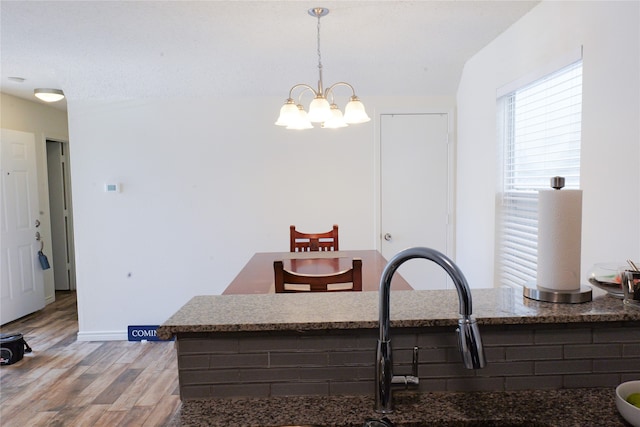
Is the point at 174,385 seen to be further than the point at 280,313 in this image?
Yes

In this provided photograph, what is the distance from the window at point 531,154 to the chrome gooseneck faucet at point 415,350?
1694mm

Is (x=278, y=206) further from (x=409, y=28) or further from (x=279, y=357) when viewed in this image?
(x=279, y=357)

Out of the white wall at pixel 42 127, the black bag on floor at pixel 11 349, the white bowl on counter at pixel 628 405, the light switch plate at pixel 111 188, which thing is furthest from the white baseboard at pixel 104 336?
the white bowl on counter at pixel 628 405

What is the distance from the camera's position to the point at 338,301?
1183 mm

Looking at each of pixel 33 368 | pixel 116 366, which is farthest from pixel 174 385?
pixel 33 368

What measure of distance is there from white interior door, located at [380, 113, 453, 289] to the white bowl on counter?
10.2 feet

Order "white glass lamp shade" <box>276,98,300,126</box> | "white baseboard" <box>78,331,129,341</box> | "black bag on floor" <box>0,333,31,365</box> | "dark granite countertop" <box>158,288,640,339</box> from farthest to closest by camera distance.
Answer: "white baseboard" <box>78,331,129,341</box>
"black bag on floor" <box>0,333,31,365</box>
"white glass lamp shade" <box>276,98,300,126</box>
"dark granite countertop" <box>158,288,640,339</box>

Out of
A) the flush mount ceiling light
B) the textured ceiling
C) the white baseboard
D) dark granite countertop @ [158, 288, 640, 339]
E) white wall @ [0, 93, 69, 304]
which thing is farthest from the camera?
white wall @ [0, 93, 69, 304]

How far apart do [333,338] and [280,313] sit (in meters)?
0.14

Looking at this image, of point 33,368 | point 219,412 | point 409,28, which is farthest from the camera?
point 33,368

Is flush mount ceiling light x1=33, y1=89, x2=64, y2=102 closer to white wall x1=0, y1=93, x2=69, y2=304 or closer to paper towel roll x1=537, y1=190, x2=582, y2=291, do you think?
white wall x1=0, y1=93, x2=69, y2=304

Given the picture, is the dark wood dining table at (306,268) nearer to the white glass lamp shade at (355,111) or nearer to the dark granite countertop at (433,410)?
the white glass lamp shade at (355,111)

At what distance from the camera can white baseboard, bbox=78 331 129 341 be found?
13.7 feet

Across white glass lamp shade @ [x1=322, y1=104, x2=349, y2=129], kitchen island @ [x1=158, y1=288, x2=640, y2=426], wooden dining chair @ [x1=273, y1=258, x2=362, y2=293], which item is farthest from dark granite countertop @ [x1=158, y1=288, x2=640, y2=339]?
white glass lamp shade @ [x1=322, y1=104, x2=349, y2=129]
